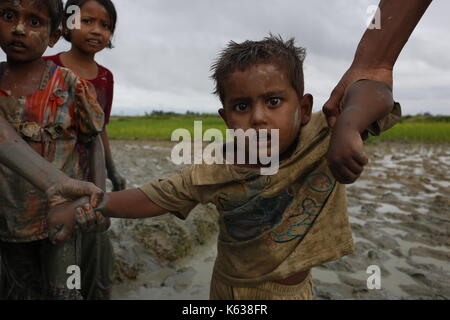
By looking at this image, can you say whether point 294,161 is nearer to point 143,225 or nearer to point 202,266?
point 202,266

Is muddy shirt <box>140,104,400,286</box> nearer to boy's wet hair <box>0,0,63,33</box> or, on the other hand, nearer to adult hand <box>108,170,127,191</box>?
boy's wet hair <box>0,0,63,33</box>

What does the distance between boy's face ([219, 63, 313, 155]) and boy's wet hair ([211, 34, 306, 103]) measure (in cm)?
3

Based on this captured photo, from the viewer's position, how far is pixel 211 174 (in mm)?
1386

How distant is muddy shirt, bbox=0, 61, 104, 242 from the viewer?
144 cm

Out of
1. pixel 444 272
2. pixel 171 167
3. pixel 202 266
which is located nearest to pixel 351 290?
pixel 444 272

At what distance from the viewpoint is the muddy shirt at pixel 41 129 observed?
144 cm

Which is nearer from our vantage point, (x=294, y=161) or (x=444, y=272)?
(x=294, y=161)

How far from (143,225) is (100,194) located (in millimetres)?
1988

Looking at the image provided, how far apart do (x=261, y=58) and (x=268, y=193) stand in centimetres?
48

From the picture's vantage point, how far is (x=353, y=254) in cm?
295

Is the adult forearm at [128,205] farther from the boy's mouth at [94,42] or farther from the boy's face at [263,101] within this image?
the boy's mouth at [94,42]

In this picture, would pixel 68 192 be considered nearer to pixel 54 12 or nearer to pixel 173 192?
pixel 173 192

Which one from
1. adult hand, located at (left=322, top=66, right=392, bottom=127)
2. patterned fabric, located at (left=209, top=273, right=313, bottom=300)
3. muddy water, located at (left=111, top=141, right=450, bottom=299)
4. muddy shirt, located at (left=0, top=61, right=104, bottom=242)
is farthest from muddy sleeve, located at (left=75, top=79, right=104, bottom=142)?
muddy water, located at (left=111, top=141, right=450, bottom=299)

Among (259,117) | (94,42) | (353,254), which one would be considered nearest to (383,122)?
(259,117)
